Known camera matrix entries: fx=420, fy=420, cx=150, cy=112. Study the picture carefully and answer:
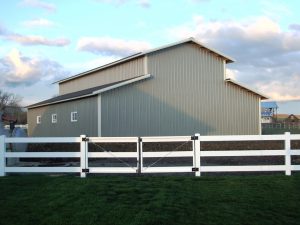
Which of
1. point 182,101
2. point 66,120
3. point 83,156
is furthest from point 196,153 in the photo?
point 66,120

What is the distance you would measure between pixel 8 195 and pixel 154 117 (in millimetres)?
17759

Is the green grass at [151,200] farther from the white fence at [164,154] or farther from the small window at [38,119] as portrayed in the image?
the small window at [38,119]

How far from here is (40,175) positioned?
11.8m

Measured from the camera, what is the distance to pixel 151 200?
8.21 meters

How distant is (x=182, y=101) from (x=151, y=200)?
19.5m

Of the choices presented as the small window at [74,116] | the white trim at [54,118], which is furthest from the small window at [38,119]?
the small window at [74,116]

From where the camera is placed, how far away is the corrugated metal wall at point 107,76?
91.0ft

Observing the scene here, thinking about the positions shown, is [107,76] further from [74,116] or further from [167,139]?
[167,139]

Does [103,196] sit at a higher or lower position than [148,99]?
lower

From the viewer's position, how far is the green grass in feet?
22.8

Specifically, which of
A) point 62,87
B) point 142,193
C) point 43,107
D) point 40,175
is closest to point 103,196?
point 142,193

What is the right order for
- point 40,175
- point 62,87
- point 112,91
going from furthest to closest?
point 62,87 < point 112,91 < point 40,175

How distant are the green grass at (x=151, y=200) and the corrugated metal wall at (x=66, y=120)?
14.4 metres

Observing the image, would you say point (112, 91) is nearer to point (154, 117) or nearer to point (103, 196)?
point (154, 117)
